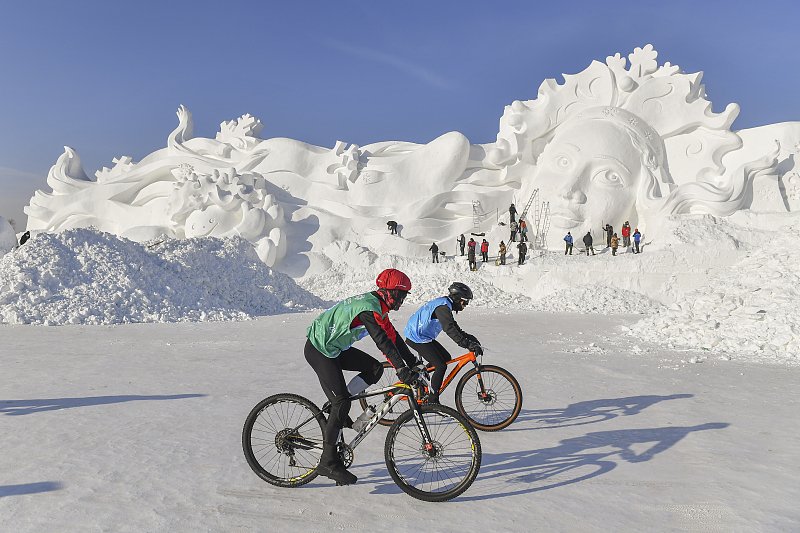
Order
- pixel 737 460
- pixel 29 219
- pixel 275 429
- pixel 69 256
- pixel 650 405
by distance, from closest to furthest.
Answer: pixel 275 429
pixel 737 460
pixel 650 405
pixel 69 256
pixel 29 219

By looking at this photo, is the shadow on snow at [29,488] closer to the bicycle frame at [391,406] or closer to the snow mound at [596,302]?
the bicycle frame at [391,406]

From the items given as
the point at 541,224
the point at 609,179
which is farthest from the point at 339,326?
the point at 609,179

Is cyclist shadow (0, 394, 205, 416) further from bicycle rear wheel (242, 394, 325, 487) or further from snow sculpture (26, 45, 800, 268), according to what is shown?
snow sculpture (26, 45, 800, 268)

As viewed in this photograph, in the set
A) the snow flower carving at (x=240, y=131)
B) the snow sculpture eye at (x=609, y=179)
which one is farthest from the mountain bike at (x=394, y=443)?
the snow flower carving at (x=240, y=131)

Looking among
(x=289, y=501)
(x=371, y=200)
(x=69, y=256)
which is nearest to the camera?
(x=289, y=501)

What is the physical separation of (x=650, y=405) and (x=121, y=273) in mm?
12184

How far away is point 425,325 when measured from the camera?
212 inches

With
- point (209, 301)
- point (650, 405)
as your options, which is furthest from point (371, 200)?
point (650, 405)

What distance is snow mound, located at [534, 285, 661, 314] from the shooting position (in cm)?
1730

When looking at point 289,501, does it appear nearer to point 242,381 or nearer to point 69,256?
point 242,381

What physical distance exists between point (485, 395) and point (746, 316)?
691 cm

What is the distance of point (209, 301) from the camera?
609 inches

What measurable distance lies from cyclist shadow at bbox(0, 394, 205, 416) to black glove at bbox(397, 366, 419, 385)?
3794 millimetres

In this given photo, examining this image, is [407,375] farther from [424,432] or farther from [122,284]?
[122,284]
